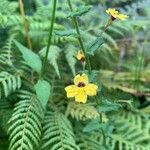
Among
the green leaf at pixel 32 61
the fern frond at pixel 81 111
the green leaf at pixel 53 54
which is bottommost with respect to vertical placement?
the fern frond at pixel 81 111

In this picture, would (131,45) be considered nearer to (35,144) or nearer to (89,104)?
(89,104)

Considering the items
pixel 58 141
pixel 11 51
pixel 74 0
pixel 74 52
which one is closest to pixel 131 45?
pixel 74 0

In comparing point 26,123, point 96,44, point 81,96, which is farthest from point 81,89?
point 26,123

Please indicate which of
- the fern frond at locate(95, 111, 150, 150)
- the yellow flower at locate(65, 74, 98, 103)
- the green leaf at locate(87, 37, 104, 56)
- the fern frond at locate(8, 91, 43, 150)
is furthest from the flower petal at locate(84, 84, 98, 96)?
the fern frond at locate(95, 111, 150, 150)

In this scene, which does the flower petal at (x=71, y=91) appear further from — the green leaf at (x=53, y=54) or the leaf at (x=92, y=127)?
the green leaf at (x=53, y=54)

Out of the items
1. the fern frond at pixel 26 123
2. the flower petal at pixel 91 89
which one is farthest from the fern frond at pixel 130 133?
the flower petal at pixel 91 89

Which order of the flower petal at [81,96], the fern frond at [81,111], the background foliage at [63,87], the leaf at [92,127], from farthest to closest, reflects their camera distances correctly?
the fern frond at [81,111]
the background foliage at [63,87]
the leaf at [92,127]
the flower petal at [81,96]
